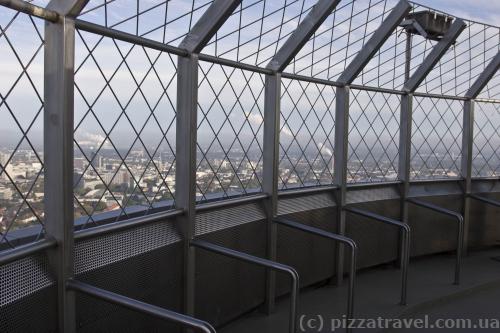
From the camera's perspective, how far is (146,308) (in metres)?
3.62

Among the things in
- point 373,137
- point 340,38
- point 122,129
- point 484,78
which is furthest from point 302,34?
point 484,78

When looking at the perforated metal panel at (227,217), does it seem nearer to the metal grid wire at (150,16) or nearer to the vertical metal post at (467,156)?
the metal grid wire at (150,16)

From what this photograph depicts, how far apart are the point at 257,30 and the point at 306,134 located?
1.93 m

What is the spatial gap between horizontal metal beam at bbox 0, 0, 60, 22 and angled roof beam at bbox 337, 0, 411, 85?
16.0 feet

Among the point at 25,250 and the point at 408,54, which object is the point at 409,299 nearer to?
the point at 408,54

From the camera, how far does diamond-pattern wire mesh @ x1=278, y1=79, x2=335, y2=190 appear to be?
7.34m

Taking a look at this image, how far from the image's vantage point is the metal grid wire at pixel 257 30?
591 cm

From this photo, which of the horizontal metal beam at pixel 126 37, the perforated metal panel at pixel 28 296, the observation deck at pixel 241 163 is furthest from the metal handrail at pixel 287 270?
the horizontal metal beam at pixel 126 37

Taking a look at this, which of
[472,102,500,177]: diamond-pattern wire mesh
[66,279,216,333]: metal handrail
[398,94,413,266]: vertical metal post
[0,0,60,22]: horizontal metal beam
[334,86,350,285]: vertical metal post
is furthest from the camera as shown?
[472,102,500,177]: diamond-pattern wire mesh

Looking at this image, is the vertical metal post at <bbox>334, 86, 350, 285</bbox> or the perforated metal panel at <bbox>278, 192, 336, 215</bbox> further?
the vertical metal post at <bbox>334, 86, 350, 285</bbox>

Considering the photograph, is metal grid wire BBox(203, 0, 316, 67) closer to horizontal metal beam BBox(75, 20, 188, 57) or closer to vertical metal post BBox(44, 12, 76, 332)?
horizontal metal beam BBox(75, 20, 188, 57)

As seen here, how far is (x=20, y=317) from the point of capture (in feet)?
12.5

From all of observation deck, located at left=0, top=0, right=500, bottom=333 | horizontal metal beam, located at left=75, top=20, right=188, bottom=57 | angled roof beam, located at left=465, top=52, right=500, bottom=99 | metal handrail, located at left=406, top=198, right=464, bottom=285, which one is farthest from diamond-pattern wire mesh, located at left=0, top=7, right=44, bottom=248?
Answer: angled roof beam, located at left=465, top=52, right=500, bottom=99

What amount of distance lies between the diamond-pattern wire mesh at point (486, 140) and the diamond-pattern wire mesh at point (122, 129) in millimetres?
6921
